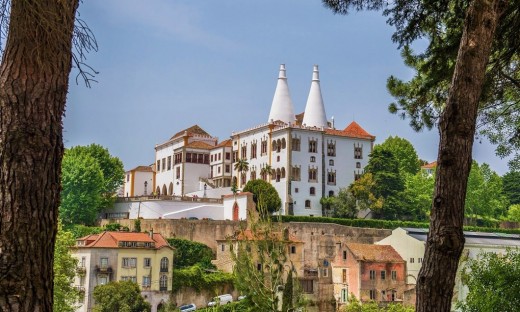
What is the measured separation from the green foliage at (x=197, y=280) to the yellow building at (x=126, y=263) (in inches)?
23.0

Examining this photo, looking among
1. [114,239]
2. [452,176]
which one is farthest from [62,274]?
[452,176]

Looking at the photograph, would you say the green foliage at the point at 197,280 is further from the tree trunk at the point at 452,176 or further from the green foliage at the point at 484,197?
the tree trunk at the point at 452,176

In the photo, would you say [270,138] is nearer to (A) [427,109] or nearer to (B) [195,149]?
(B) [195,149]

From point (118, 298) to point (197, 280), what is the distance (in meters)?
6.36

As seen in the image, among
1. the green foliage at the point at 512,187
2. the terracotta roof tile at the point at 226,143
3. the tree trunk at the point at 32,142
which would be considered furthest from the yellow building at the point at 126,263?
the green foliage at the point at 512,187

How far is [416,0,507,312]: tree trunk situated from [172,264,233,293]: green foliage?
41.0m

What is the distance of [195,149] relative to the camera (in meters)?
68.5

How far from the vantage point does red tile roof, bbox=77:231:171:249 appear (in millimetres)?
46406

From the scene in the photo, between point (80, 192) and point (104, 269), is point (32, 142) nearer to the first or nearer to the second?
point (104, 269)

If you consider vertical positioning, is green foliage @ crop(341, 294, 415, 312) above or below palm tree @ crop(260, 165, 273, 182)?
below

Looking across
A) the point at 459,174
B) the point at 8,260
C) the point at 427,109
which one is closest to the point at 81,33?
the point at 8,260

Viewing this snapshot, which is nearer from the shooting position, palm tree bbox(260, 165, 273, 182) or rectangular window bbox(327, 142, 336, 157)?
palm tree bbox(260, 165, 273, 182)

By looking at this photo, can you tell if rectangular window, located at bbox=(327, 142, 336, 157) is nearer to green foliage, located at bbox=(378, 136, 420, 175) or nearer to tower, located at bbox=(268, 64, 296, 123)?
tower, located at bbox=(268, 64, 296, 123)

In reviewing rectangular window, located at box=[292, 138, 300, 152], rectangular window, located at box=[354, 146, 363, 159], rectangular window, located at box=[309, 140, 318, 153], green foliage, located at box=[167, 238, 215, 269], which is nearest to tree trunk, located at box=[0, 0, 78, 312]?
green foliage, located at box=[167, 238, 215, 269]
